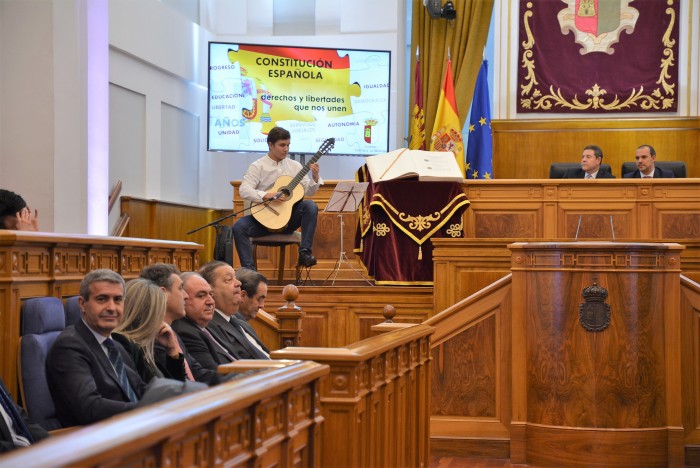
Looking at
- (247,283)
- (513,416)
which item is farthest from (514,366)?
(247,283)

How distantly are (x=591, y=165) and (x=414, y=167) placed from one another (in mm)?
1925

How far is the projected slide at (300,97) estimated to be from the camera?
10750mm

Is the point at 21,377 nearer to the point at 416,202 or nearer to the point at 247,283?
the point at 247,283

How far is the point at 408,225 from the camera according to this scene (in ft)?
25.6

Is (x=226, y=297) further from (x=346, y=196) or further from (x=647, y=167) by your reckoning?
(x=647, y=167)

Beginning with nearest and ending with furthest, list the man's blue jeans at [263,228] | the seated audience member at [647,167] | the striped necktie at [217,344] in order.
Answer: the striped necktie at [217,344], the man's blue jeans at [263,228], the seated audience member at [647,167]

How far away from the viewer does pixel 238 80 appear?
10781 millimetres

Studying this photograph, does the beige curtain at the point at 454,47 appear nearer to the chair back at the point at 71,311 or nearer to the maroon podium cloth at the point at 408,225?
the maroon podium cloth at the point at 408,225

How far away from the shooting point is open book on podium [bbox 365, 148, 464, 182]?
25.3 ft

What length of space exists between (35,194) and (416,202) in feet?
9.61

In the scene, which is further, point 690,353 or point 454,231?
point 454,231

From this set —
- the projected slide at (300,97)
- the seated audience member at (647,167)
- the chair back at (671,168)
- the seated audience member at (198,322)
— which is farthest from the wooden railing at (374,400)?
the projected slide at (300,97)

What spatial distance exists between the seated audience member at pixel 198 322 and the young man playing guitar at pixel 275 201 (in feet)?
11.6

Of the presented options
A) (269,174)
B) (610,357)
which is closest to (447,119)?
(269,174)
